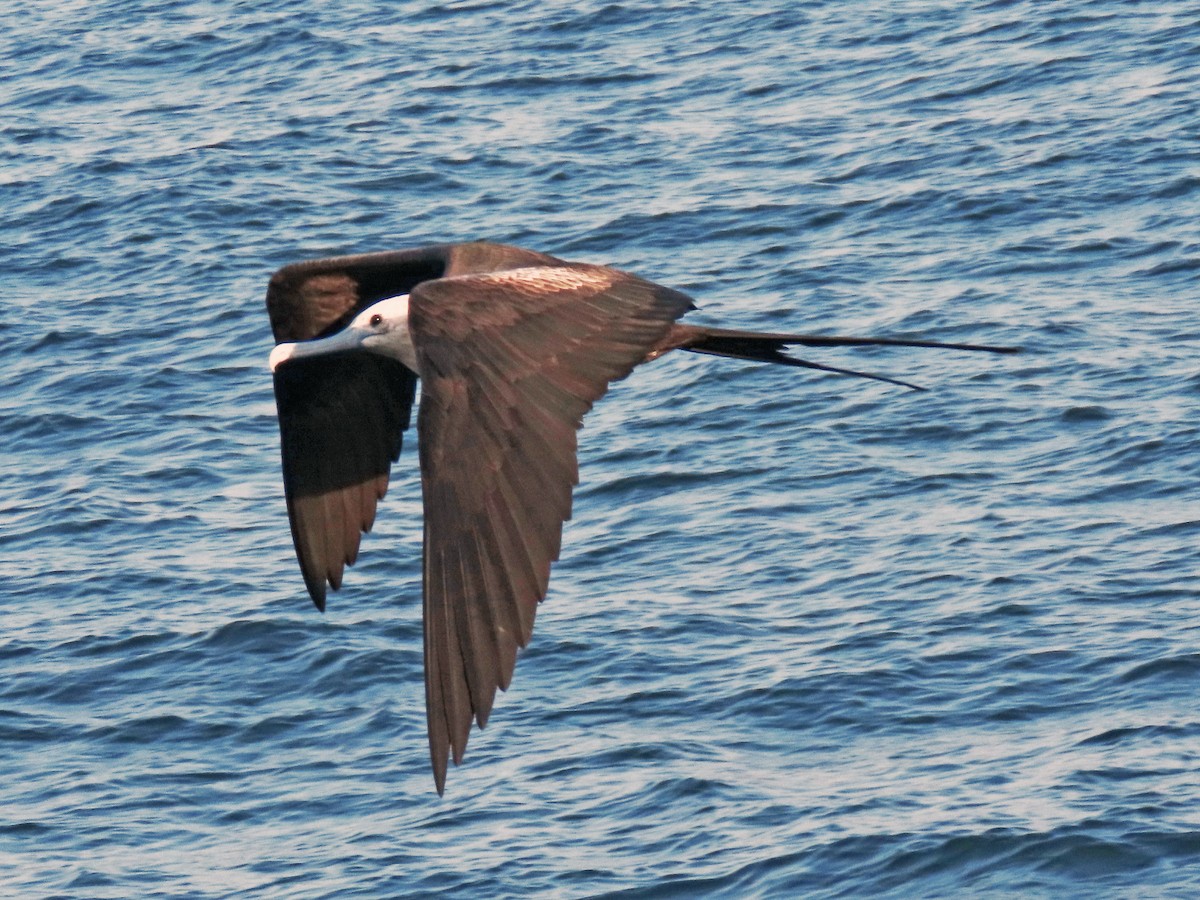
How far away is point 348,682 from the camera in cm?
943

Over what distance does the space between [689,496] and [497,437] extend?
5.05 metres

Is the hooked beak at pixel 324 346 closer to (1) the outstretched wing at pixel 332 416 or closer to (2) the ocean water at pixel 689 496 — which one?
(1) the outstretched wing at pixel 332 416

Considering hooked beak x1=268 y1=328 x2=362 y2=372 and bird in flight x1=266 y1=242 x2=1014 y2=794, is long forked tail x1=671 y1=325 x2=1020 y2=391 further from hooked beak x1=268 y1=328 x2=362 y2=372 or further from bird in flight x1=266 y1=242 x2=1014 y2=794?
hooked beak x1=268 y1=328 x2=362 y2=372

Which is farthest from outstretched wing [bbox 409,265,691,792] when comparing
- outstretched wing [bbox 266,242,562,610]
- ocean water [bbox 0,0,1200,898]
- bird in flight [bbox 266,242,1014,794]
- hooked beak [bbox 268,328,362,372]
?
ocean water [bbox 0,0,1200,898]

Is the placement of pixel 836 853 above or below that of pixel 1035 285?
below

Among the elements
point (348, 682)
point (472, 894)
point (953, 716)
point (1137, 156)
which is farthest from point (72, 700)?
point (1137, 156)

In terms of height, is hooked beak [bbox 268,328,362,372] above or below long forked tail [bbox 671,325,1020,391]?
above

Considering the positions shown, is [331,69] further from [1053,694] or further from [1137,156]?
[1053,694]

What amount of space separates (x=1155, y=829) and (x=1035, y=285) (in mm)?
4754

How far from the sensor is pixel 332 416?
7.13 meters

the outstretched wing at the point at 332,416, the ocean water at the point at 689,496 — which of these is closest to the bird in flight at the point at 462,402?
the outstretched wing at the point at 332,416

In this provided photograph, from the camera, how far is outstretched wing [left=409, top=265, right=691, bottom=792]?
199 inches

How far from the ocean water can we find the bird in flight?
1.91 metres

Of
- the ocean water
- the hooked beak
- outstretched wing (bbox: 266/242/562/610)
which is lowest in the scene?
the ocean water
